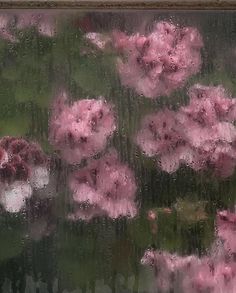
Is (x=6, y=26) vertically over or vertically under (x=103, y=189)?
over

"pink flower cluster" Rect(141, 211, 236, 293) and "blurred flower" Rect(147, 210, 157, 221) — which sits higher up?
"blurred flower" Rect(147, 210, 157, 221)

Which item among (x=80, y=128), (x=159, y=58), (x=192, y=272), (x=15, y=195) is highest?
(x=159, y=58)

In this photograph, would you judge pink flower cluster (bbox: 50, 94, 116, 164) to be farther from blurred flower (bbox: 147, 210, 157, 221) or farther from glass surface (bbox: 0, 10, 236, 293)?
blurred flower (bbox: 147, 210, 157, 221)

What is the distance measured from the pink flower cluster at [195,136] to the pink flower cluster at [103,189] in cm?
6

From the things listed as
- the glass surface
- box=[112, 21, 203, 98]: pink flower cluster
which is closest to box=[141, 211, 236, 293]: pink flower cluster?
the glass surface

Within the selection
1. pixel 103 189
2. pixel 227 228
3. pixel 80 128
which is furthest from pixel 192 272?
pixel 80 128

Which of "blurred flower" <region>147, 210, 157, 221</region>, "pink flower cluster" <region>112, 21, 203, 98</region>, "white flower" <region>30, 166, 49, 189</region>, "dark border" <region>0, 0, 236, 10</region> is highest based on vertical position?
"dark border" <region>0, 0, 236, 10</region>

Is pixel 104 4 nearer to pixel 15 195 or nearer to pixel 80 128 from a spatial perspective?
pixel 80 128

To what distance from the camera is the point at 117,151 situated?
94 centimetres

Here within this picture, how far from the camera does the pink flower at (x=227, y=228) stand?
93 cm

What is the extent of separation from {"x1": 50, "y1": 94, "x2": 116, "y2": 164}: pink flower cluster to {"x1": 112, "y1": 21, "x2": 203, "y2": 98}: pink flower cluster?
7 centimetres

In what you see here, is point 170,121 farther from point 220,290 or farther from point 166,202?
point 220,290

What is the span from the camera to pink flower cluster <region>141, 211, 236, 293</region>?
3.01 feet

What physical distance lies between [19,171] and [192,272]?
333 millimetres
